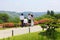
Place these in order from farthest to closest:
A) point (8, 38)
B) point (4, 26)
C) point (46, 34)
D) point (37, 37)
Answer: point (4, 26) < point (46, 34) < point (37, 37) < point (8, 38)

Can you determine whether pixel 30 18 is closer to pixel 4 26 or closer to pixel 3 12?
pixel 4 26

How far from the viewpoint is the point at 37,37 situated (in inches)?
446

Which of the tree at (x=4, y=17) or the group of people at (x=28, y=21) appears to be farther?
the tree at (x=4, y=17)

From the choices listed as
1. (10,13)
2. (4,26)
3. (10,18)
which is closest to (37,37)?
(4,26)

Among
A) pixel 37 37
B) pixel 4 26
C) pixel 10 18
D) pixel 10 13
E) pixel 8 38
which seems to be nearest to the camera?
pixel 8 38

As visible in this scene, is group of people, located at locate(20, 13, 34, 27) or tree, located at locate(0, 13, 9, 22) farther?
tree, located at locate(0, 13, 9, 22)

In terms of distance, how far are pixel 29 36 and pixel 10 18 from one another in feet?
27.2

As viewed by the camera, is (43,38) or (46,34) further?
(46,34)

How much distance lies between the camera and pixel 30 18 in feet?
55.4

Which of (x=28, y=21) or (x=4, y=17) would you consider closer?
(x=28, y=21)

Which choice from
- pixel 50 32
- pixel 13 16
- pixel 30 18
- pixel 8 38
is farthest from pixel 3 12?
pixel 8 38

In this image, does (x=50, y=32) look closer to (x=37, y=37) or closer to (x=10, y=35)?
(x=37, y=37)

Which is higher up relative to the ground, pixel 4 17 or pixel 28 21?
pixel 4 17

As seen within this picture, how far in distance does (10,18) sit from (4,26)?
131 inches
